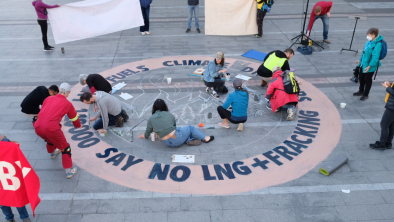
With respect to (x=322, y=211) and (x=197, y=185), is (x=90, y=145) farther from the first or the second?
(x=322, y=211)

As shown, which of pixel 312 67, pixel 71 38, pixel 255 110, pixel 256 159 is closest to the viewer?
pixel 256 159

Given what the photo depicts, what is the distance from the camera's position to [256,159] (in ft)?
21.6

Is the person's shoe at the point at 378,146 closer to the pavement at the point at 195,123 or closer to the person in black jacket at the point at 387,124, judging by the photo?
the person in black jacket at the point at 387,124

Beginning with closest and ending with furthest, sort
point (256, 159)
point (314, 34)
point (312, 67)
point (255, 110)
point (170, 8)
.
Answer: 1. point (256, 159)
2. point (255, 110)
3. point (312, 67)
4. point (314, 34)
5. point (170, 8)

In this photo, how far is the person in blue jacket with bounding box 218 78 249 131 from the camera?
7043mm

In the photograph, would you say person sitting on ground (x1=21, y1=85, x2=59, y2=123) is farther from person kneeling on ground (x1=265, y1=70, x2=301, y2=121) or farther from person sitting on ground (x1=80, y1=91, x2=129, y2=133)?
person kneeling on ground (x1=265, y1=70, x2=301, y2=121)

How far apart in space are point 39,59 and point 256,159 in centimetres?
896

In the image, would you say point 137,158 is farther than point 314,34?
No

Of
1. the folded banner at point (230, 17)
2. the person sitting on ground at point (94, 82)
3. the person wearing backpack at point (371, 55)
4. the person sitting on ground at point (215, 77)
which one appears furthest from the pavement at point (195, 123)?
the person sitting on ground at point (94, 82)

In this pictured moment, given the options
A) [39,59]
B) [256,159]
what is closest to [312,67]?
[256,159]

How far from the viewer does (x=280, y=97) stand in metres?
7.74

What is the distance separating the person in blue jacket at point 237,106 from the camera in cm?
704

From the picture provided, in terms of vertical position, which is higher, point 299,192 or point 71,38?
point 71,38

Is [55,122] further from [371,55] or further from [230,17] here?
[230,17]
